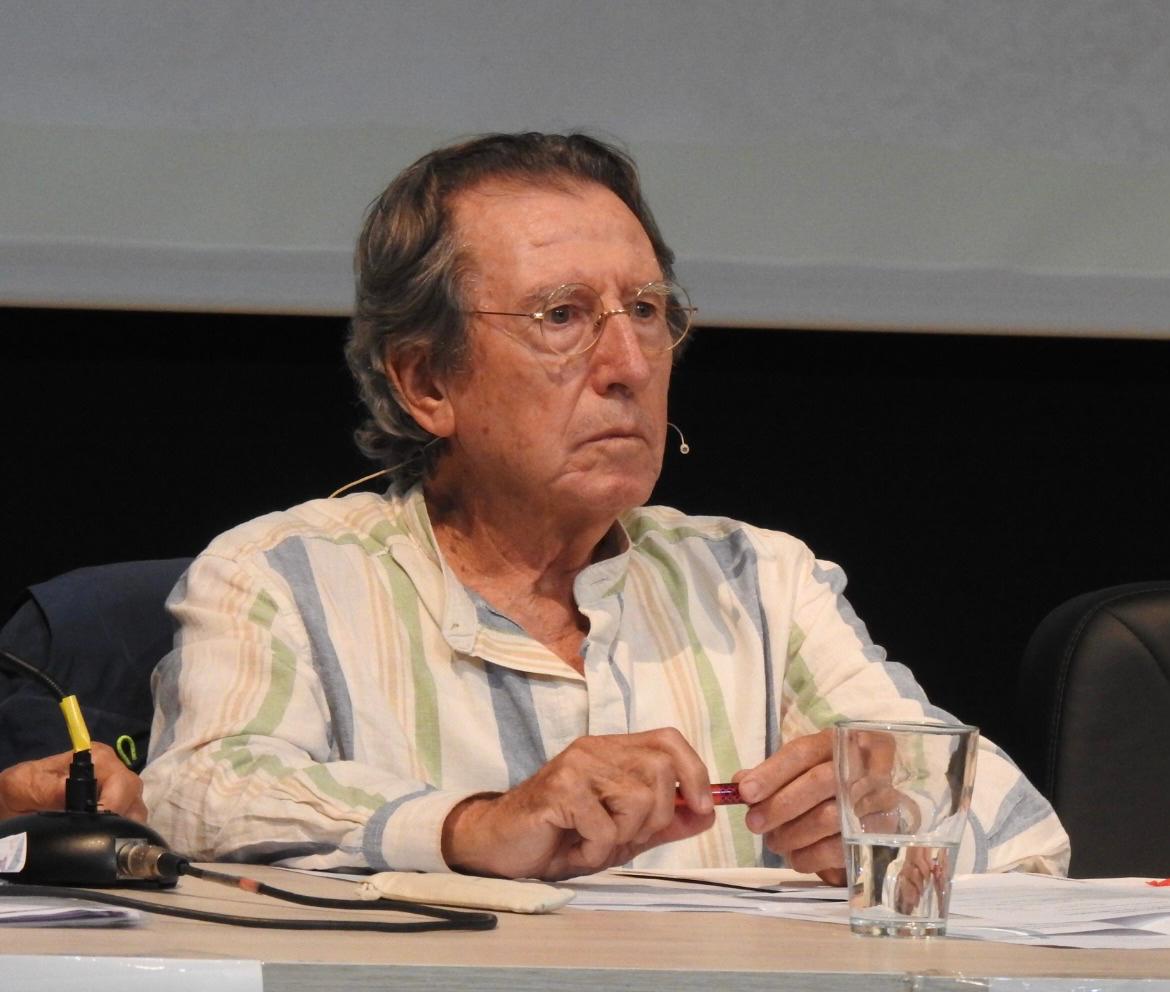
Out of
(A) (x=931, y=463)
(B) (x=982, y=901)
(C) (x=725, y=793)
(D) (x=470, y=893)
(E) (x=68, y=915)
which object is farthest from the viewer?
(A) (x=931, y=463)

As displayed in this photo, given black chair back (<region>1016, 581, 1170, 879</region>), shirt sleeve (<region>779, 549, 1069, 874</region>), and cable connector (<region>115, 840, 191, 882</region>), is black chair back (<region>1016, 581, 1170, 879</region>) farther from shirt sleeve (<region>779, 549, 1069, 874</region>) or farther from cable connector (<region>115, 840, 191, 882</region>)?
cable connector (<region>115, 840, 191, 882</region>)

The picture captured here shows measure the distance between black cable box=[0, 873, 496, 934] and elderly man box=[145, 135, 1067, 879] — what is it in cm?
39

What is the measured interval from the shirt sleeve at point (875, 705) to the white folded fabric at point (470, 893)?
526 mm

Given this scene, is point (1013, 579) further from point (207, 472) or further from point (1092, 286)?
point (207, 472)

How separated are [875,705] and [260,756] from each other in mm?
572

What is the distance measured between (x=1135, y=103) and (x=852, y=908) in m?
1.82

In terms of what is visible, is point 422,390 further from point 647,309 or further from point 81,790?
point 81,790

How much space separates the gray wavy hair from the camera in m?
1.76

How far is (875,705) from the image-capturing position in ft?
5.29

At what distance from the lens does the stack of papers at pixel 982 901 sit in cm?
93

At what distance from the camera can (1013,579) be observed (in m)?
2.70

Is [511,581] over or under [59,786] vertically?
over

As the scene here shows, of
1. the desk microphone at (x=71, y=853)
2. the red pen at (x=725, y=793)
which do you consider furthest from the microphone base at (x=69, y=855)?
the red pen at (x=725, y=793)

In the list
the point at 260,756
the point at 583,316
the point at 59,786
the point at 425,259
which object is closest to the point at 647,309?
the point at 583,316
